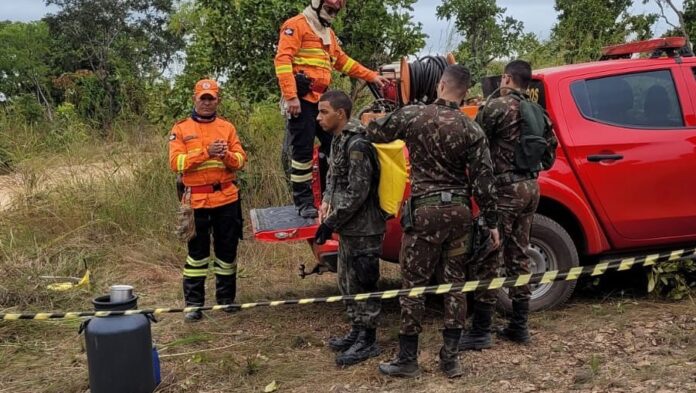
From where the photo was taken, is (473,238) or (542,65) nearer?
(473,238)

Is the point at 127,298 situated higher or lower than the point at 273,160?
lower

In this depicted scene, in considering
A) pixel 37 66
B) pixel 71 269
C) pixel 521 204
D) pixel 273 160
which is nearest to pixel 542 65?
pixel 273 160

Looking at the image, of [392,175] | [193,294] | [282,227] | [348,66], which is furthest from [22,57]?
A: [392,175]

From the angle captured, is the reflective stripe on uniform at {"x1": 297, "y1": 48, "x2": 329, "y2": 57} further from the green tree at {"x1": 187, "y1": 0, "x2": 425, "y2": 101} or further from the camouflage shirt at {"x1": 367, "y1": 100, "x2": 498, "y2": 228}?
the green tree at {"x1": 187, "y1": 0, "x2": 425, "y2": 101}

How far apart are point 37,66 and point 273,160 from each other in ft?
69.8

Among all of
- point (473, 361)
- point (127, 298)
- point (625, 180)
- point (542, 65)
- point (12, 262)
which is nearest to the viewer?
point (127, 298)

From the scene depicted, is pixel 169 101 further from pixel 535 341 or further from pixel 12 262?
pixel 535 341

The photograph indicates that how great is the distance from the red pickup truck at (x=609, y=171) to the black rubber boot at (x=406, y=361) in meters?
0.81

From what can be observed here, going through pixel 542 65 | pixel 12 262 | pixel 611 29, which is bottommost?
pixel 12 262

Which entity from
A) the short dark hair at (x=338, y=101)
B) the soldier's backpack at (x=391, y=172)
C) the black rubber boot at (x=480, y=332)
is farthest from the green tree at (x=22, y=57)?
the black rubber boot at (x=480, y=332)

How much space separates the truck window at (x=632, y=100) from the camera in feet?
14.9

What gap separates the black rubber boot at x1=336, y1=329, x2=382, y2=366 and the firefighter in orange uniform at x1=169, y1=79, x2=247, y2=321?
135cm

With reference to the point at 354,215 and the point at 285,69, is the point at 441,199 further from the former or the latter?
the point at 285,69

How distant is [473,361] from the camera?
157 inches
